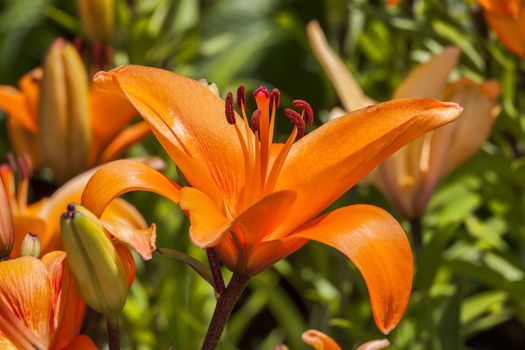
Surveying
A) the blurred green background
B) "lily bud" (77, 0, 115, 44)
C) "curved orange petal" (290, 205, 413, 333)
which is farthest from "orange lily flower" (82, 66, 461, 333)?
"lily bud" (77, 0, 115, 44)

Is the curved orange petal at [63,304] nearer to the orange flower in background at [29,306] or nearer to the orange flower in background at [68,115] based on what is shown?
the orange flower in background at [29,306]

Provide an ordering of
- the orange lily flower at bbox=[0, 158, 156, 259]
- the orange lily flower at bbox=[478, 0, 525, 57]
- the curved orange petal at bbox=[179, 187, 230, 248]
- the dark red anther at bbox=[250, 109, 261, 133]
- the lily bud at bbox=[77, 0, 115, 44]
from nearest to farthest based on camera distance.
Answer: the curved orange petal at bbox=[179, 187, 230, 248] → the dark red anther at bbox=[250, 109, 261, 133] → the orange lily flower at bbox=[0, 158, 156, 259] → the orange lily flower at bbox=[478, 0, 525, 57] → the lily bud at bbox=[77, 0, 115, 44]

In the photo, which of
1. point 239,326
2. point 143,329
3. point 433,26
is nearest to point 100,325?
point 143,329

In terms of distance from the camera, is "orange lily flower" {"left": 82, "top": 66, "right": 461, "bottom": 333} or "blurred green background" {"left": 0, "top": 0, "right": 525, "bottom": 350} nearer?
"orange lily flower" {"left": 82, "top": 66, "right": 461, "bottom": 333}

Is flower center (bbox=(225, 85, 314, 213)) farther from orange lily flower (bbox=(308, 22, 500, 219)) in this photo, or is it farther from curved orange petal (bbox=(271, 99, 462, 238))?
orange lily flower (bbox=(308, 22, 500, 219))

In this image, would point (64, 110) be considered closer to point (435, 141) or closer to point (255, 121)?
point (435, 141)

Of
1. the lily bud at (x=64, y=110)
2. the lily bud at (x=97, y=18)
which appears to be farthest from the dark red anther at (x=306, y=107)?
the lily bud at (x=97, y=18)
